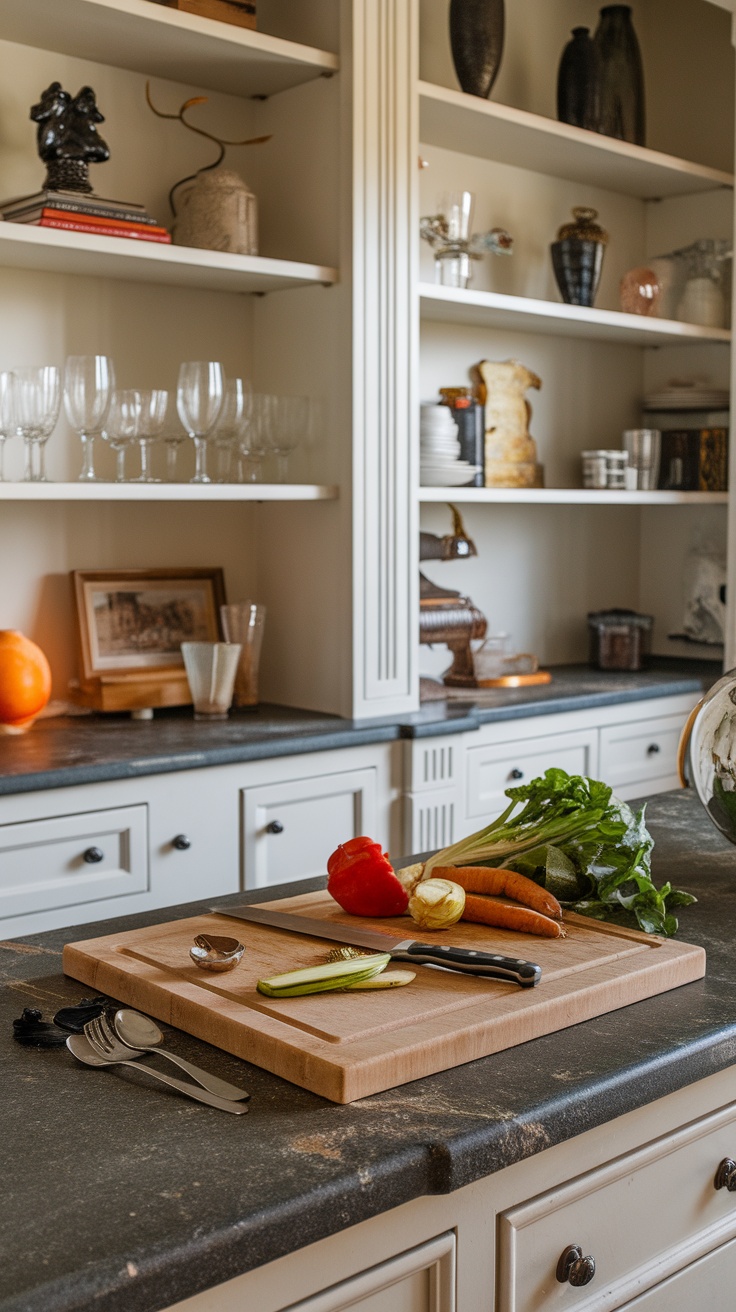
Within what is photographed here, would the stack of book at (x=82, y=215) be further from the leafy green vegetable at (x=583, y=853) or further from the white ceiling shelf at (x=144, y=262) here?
the leafy green vegetable at (x=583, y=853)

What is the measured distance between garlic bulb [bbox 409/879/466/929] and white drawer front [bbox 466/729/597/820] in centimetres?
176

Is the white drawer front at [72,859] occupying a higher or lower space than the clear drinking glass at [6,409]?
lower

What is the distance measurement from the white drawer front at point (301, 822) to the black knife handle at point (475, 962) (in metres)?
1.47

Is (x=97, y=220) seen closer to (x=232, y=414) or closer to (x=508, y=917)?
(x=232, y=414)

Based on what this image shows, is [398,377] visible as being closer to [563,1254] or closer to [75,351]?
[75,351]

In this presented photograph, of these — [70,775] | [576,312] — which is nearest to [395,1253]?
[70,775]

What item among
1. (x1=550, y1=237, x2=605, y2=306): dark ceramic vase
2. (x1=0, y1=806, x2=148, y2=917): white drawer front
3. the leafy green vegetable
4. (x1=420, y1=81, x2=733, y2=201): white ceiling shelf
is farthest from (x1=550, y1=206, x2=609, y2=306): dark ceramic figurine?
the leafy green vegetable

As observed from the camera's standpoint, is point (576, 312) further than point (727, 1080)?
Yes

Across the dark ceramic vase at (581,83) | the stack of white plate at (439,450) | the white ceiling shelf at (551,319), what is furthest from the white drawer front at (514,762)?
the dark ceramic vase at (581,83)

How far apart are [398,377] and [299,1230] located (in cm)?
243

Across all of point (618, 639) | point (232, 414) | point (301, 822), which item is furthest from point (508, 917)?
point (618, 639)

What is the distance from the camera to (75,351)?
9.87 ft

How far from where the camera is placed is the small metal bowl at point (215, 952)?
123cm

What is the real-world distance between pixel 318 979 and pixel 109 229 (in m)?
1.97
